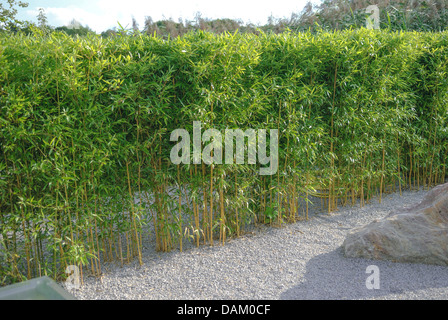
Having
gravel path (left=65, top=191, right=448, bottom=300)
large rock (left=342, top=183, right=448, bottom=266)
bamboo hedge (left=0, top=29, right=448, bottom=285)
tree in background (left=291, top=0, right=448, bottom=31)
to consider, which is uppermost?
tree in background (left=291, top=0, right=448, bottom=31)

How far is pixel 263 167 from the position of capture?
12.4ft

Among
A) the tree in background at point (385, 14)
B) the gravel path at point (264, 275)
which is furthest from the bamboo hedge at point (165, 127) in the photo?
the tree in background at point (385, 14)

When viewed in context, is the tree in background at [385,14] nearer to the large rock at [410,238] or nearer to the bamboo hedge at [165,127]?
the bamboo hedge at [165,127]

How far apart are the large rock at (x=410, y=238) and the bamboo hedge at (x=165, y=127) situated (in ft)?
2.99

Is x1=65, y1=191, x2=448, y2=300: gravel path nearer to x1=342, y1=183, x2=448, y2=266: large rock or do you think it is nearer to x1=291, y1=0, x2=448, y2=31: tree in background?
x1=342, y1=183, x2=448, y2=266: large rock

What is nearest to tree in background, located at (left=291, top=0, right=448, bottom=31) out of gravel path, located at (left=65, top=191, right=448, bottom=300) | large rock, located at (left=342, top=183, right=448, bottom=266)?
large rock, located at (left=342, top=183, right=448, bottom=266)

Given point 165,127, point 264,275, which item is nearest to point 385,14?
point 165,127

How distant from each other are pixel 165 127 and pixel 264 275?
1371mm

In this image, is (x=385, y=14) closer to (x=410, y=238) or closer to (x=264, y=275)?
(x=410, y=238)

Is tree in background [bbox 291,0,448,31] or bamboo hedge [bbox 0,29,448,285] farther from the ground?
tree in background [bbox 291,0,448,31]

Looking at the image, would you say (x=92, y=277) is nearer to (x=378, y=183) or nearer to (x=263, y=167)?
(x=263, y=167)

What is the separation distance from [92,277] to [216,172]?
49.9 inches

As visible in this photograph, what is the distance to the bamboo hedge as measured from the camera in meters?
2.73

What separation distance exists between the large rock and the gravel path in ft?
0.24
